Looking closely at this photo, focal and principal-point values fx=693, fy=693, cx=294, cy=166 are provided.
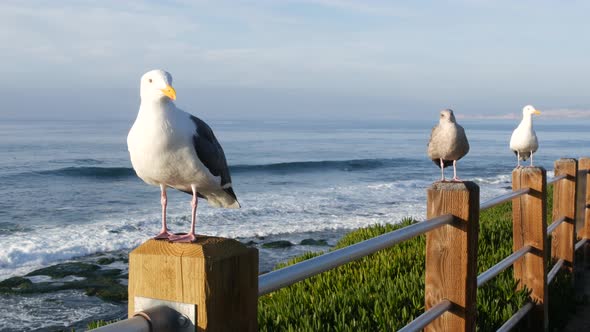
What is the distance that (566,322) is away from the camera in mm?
5918

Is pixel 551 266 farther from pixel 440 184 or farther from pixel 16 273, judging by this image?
Result: pixel 16 273

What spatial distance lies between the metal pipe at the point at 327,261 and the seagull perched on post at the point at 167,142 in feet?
1.56

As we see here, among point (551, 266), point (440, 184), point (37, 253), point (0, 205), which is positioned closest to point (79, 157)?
point (0, 205)

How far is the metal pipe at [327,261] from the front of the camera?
1.84 meters

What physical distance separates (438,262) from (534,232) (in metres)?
2.15

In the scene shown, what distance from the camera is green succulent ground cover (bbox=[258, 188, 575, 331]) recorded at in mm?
4863

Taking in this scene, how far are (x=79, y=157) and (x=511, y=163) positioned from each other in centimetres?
2620

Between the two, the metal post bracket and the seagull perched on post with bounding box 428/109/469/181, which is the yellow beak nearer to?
the metal post bracket

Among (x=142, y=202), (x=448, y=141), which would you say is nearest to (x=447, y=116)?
(x=448, y=141)

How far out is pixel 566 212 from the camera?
6977mm

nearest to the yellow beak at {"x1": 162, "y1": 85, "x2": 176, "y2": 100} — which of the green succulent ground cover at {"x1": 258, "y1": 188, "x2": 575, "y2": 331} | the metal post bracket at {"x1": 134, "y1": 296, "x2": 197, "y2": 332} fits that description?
the metal post bracket at {"x1": 134, "y1": 296, "x2": 197, "y2": 332}

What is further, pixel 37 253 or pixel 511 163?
pixel 511 163

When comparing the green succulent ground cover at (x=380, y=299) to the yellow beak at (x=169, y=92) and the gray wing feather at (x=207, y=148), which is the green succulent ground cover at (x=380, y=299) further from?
the yellow beak at (x=169, y=92)

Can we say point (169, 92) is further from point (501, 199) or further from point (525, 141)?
point (525, 141)
